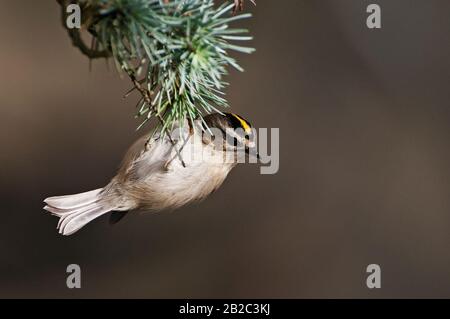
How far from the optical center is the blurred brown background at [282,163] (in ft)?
6.42

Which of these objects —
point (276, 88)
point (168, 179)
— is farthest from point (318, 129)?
point (168, 179)

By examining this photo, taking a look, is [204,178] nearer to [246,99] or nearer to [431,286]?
[246,99]

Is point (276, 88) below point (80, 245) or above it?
above

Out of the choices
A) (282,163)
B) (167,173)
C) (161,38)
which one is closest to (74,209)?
(167,173)

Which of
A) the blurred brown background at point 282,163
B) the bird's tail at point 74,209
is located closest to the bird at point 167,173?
the bird's tail at point 74,209

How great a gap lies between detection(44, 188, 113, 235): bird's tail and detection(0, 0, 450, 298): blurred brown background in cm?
92

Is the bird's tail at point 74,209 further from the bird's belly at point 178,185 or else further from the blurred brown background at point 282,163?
the blurred brown background at point 282,163

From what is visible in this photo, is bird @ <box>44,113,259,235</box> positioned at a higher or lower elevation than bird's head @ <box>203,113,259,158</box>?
lower

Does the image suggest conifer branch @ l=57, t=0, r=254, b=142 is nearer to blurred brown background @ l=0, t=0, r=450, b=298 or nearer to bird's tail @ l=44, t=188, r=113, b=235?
bird's tail @ l=44, t=188, r=113, b=235

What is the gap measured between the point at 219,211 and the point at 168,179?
3.42 ft

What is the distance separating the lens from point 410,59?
6.59 feet

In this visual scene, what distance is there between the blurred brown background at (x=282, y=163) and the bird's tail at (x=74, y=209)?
0.92 metres

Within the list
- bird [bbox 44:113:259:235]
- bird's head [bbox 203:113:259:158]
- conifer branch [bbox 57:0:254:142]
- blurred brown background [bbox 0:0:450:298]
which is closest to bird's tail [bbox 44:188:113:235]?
bird [bbox 44:113:259:235]

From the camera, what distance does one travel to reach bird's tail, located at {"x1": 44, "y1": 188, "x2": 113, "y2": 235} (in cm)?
98
